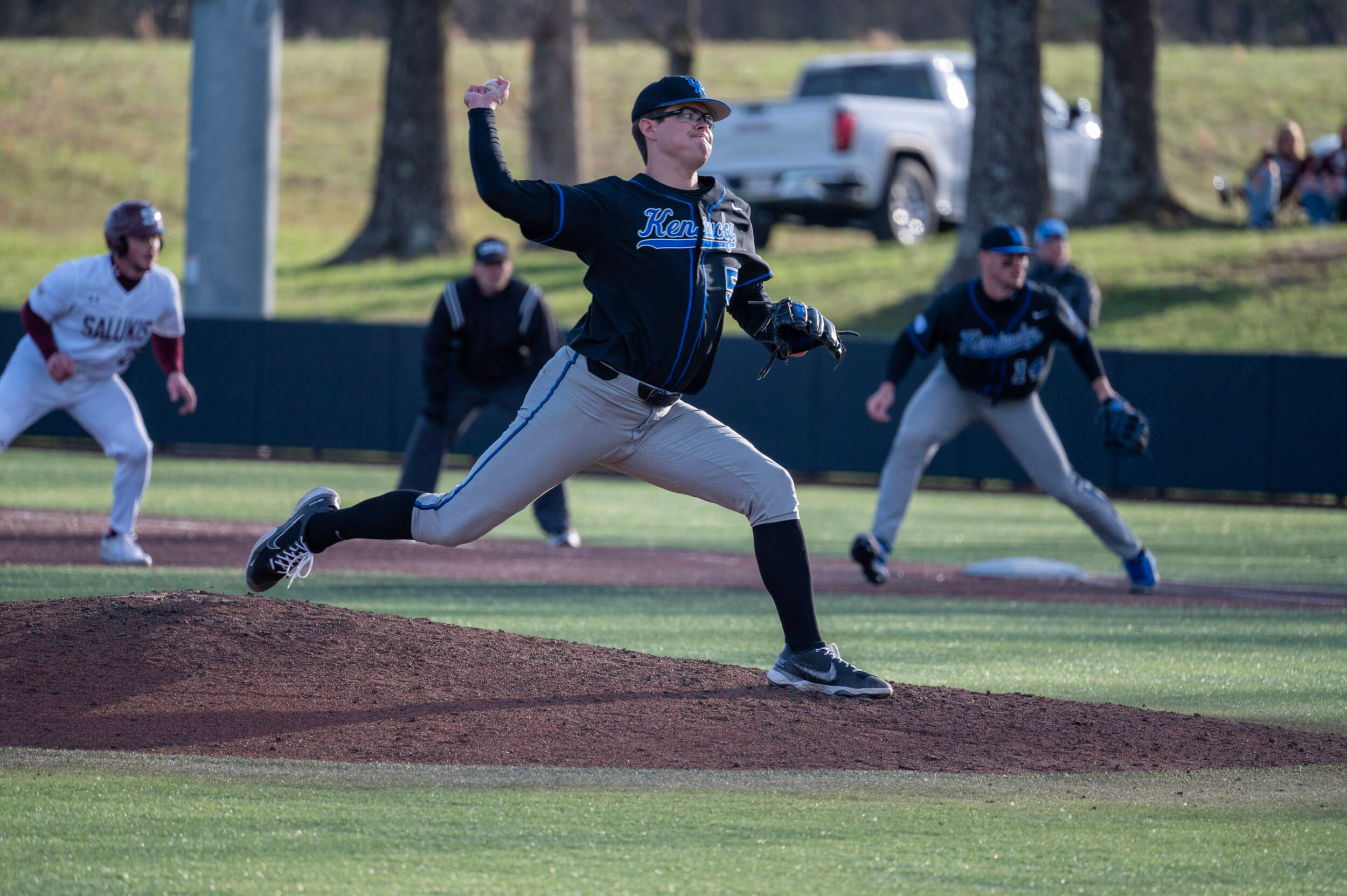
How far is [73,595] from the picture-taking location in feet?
27.7

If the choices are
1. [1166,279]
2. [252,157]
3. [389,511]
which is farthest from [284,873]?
[1166,279]

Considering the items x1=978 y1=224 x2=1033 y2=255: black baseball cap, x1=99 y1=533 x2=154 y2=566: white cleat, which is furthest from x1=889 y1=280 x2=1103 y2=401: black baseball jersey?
x1=99 y1=533 x2=154 y2=566: white cleat

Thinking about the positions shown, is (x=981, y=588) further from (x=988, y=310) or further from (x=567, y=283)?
(x=567, y=283)

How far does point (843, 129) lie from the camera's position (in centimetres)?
2167

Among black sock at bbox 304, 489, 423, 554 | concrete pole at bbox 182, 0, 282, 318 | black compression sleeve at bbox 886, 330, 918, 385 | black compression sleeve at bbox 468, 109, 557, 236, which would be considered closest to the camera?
black compression sleeve at bbox 468, 109, 557, 236

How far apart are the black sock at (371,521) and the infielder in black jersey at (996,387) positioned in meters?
4.23

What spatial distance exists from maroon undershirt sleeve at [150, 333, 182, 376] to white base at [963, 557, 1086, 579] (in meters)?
5.24

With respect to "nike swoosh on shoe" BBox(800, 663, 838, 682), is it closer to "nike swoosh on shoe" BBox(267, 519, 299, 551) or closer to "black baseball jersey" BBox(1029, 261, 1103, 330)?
"nike swoosh on shoe" BBox(267, 519, 299, 551)

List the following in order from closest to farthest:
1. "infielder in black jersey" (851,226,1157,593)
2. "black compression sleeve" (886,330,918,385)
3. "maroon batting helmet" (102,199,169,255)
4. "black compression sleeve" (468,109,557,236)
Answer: "black compression sleeve" (468,109,557,236) < "maroon batting helmet" (102,199,169,255) < "infielder in black jersey" (851,226,1157,593) < "black compression sleeve" (886,330,918,385)

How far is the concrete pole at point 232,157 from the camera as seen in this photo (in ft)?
62.1

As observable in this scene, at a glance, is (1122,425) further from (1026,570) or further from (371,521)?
(371,521)

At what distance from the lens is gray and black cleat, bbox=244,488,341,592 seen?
6.21 m

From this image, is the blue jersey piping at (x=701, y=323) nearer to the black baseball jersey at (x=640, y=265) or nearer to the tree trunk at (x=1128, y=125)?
the black baseball jersey at (x=640, y=265)

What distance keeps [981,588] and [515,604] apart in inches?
120
